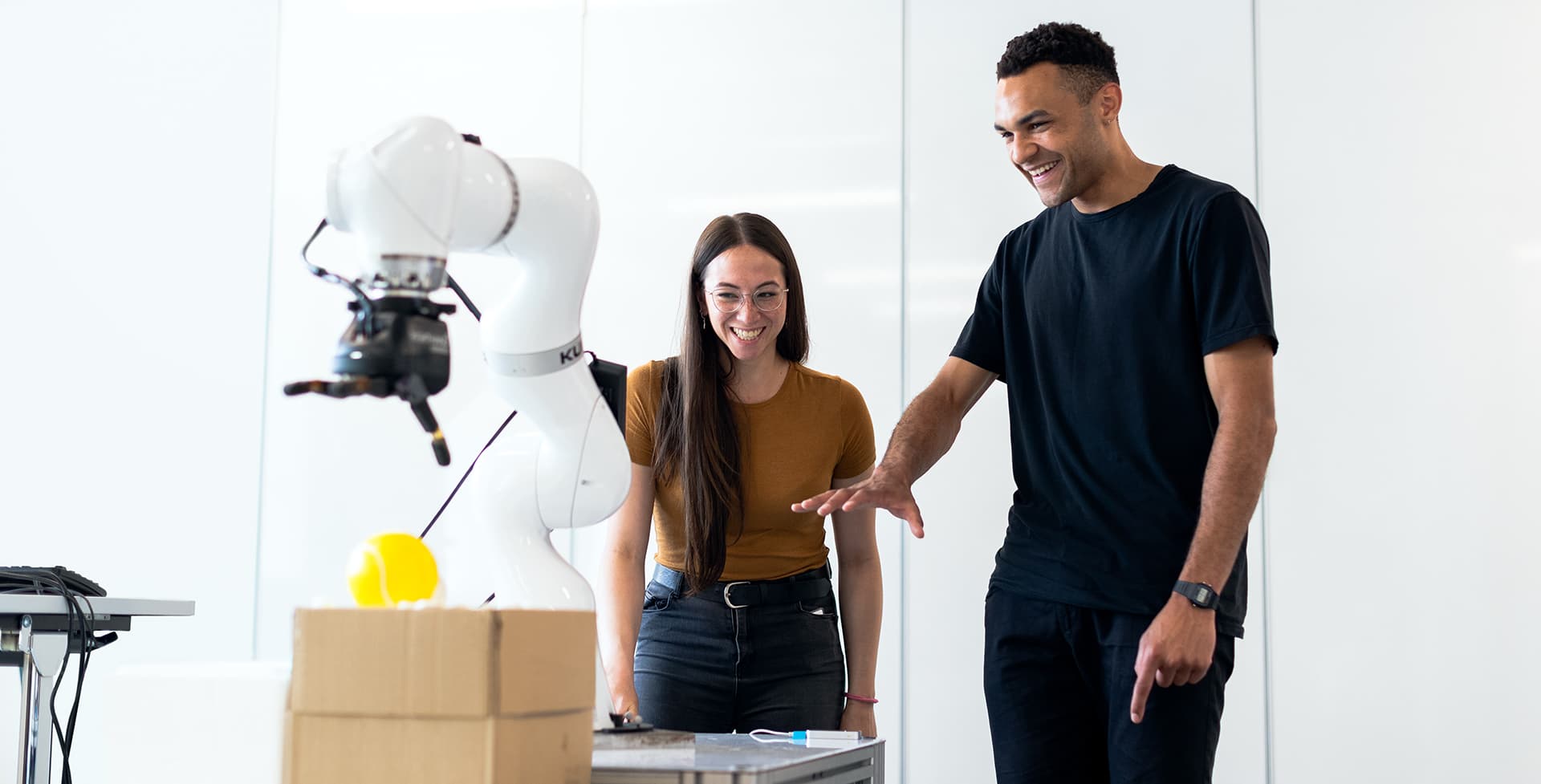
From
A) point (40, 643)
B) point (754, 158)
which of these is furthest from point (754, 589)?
point (754, 158)

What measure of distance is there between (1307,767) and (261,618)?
8.41 ft

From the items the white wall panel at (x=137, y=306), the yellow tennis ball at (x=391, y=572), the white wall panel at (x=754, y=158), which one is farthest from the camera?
the white wall panel at (x=137, y=306)

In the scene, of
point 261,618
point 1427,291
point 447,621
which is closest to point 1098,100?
point 447,621

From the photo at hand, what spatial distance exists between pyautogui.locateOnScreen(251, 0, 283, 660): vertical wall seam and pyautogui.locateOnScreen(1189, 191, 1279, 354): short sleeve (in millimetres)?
2706

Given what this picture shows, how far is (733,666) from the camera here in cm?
211

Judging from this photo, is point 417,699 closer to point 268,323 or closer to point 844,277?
point 844,277

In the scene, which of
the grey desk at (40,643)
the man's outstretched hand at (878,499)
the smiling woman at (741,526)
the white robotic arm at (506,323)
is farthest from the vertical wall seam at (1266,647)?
the grey desk at (40,643)

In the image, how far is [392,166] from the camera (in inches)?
43.6

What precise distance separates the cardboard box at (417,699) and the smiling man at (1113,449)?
0.51 meters

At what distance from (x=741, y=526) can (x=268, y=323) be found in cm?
199

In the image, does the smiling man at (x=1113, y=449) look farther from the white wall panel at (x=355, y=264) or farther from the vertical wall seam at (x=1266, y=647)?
the white wall panel at (x=355, y=264)

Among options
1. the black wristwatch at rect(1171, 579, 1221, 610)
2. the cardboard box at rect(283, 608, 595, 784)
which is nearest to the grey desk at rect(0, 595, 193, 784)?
the cardboard box at rect(283, 608, 595, 784)

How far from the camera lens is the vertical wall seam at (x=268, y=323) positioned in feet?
11.6

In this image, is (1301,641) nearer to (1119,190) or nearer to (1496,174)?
(1496,174)
